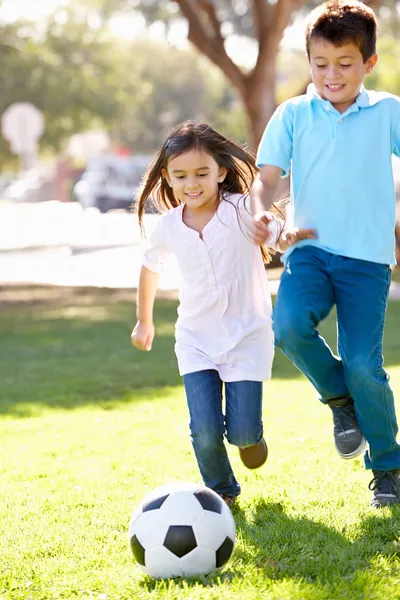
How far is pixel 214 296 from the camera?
437 cm

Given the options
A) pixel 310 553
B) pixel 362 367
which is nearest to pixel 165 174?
pixel 362 367

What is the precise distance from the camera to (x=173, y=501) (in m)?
3.64

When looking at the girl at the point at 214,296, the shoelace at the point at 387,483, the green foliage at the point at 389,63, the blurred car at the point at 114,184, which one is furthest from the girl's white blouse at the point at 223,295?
the green foliage at the point at 389,63

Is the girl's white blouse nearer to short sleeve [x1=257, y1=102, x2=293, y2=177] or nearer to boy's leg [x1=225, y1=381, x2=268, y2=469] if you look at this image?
boy's leg [x1=225, y1=381, x2=268, y2=469]

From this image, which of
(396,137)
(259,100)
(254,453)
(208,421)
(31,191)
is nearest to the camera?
(396,137)

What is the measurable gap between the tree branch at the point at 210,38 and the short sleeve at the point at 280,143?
37.2ft

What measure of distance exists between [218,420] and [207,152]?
110 cm

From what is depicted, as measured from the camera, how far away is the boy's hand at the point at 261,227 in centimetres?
396

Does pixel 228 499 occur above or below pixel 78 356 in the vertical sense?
above

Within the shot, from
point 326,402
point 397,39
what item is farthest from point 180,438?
point 397,39

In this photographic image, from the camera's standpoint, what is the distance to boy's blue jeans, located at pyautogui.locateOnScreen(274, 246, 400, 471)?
413cm

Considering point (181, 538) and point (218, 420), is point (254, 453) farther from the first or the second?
point (181, 538)

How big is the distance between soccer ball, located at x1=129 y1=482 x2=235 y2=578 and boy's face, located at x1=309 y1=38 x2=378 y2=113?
167 centimetres

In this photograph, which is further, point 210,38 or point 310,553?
point 210,38
